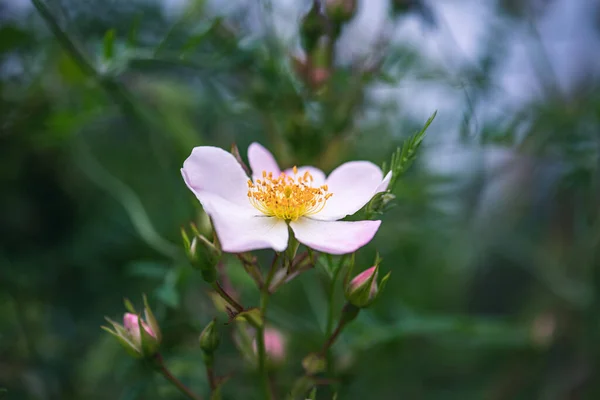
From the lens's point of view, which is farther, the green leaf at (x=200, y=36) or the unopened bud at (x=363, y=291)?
the green leaf at (x=200, y=36)

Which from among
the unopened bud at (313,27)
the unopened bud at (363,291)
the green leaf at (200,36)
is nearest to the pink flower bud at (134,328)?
the unopened bud at (363,291)

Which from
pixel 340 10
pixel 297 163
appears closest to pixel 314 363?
pixel 297 163

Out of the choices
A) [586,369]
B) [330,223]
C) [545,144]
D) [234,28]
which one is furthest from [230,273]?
[586,369]

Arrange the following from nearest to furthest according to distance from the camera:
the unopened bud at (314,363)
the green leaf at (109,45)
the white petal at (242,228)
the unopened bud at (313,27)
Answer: the white petal at (242,228)
the unopened bud at (314,363)
the green leaf at (109,45)
the unopened bud at (313,27)

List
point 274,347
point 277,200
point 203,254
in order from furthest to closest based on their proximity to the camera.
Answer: point 274,347
point 277,200
point 203,254

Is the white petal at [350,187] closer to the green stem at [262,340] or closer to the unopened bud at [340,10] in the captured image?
the green stem at [262,340]

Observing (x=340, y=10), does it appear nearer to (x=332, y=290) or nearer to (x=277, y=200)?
(x=277, y=200)
